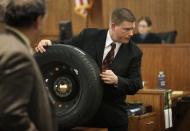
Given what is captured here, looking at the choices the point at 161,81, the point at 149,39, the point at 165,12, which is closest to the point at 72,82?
the point at 161,81

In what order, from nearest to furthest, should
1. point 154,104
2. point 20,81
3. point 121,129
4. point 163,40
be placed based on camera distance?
point 20,81, point 121,129, point 154,104, point 163,40

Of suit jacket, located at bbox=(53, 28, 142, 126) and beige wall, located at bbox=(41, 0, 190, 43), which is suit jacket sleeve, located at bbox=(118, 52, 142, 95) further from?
beige wall, located at bbox=(41, 0, 190, 43)

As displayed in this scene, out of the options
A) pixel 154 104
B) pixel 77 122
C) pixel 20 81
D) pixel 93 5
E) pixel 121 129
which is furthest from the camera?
pixel 93 5

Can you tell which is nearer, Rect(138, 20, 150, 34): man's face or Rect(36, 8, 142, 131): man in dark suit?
Rect(36, 8, 142, 131): man in dark suit

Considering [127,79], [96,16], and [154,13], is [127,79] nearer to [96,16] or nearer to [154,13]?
[154,13]

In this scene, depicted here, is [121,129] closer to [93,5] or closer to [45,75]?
[45,75]

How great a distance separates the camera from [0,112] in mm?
2166

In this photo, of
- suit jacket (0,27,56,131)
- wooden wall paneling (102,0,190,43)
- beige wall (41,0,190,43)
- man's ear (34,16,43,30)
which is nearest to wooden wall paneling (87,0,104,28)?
beige wall (41,0,190,43)

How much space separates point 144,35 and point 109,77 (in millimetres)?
5078

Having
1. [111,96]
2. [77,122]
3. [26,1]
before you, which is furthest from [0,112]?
[111,96]

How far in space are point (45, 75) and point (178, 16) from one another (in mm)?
6228

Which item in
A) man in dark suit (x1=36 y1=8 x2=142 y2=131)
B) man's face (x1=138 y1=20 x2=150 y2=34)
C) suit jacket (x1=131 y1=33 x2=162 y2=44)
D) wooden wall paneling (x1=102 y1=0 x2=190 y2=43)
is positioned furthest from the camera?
wooden wall paneling (x1=102 y1=0 x2=190 y2=43)

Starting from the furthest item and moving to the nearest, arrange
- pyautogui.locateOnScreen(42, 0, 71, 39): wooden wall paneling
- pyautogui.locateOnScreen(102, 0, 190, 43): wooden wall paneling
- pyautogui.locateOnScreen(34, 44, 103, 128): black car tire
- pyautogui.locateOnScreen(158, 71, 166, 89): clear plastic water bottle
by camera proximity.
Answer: pyautogui.locateOnScreen(42, 0, 71, 39): wooden wall paneling → pyautogui.locateOnScreen(102, 0, 190, 43): wooden wall paneling → pyautogui.locateOnScreen(158, 71, 166, 89): clear plastic water bottle → pyautogui.locateOnScreen(34, 44, 103, 128): black car tire

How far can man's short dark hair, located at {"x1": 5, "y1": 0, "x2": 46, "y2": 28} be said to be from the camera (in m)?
2.26
